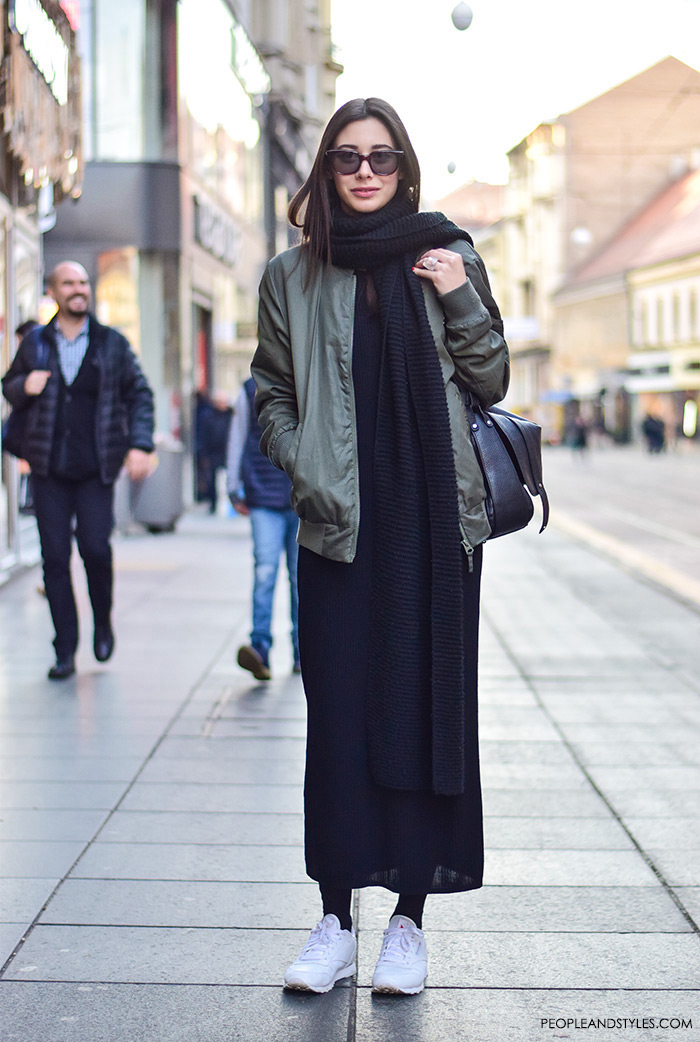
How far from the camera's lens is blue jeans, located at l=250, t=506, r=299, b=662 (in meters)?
7.00

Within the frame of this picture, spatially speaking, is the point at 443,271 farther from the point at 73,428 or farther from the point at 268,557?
the point at 268,557

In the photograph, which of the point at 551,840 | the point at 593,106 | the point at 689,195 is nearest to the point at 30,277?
the point at 551,840

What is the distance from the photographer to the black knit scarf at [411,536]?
3.13m

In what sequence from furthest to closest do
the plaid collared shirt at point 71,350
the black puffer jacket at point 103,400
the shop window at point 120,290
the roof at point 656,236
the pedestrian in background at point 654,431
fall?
the roof at point 656,236 → the pedestrian in background at point 654,431 → the shop window at point 120,290 → the plaid collared shirt at point 71,350 → the black puffer jacket at point 103,400

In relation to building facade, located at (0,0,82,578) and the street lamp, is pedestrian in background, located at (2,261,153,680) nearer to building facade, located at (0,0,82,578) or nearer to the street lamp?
building facade, located at (0,0,82,578)

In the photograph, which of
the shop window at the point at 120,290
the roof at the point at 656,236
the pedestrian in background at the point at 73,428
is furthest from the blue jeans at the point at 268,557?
the roof at the point at 656,236

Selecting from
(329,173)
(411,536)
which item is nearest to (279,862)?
(411,536)

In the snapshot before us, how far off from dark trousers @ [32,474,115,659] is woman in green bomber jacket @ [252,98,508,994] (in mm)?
3699

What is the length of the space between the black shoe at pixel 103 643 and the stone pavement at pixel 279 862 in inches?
3.6

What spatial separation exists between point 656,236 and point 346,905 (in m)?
66.0

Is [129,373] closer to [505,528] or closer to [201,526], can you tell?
[505,528]

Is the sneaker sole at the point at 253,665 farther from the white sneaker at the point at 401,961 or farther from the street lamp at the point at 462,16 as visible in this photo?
the street lamp at the point at 462,16

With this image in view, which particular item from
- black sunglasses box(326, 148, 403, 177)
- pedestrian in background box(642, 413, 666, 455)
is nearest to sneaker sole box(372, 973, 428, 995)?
black sunglasses box(326, 148, 403, 177)

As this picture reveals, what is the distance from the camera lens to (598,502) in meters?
24.2
